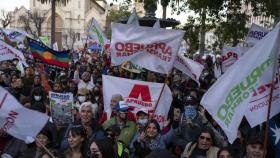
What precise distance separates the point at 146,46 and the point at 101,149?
3138 millimetres

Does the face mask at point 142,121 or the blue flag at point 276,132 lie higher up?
the blue flag at point 276,132

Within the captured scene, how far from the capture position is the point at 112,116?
7.32m

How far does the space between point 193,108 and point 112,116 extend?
112cm

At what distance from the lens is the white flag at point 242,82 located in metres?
4.73

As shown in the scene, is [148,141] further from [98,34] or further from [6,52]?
[98,34]

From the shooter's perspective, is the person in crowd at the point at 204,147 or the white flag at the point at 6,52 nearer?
the person in crowd at the point at 204,147

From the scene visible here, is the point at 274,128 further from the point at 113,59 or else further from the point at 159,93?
the point at 113,59

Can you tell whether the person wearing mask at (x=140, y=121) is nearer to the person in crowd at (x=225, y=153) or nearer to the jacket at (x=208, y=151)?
the jacket at (x=208, y=151)

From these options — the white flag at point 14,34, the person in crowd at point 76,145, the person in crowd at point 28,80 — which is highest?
the white flag at point 14,34

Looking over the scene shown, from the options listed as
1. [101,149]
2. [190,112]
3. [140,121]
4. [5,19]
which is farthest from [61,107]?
[5,19]

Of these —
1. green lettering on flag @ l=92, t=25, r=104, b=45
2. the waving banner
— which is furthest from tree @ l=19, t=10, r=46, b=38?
the waving banner

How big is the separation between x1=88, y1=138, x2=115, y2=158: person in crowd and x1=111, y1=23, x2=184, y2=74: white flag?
270cm

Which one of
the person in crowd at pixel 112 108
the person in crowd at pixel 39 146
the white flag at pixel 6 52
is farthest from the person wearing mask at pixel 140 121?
the white flag at pixel 6 52

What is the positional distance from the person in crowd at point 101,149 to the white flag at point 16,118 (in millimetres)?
564
